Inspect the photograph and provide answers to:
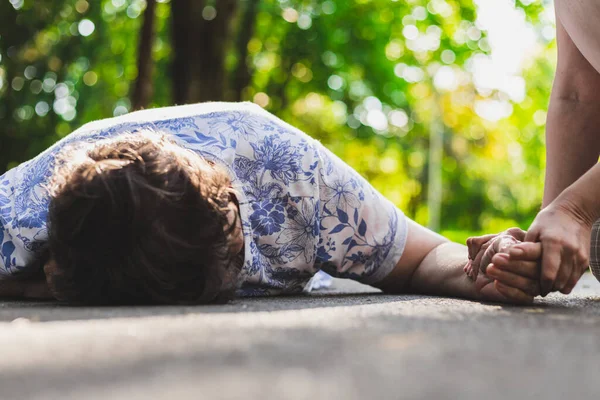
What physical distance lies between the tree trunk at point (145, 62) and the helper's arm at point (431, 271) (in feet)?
14.5

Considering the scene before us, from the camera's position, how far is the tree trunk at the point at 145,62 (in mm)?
6270

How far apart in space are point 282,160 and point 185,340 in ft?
3.30

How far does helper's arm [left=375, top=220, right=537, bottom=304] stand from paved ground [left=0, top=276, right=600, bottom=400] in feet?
1.48

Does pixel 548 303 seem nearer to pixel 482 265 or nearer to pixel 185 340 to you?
pixel 482 265

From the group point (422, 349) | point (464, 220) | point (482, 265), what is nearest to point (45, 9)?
point (482, 265)

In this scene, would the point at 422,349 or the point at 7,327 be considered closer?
the point at 422,349

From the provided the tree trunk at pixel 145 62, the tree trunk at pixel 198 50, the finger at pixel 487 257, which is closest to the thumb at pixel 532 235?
the finger at pixel 487 257

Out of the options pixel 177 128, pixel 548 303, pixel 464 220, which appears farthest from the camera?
pixel 464 220

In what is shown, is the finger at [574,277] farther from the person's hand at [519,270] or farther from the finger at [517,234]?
the finger at [517,234]

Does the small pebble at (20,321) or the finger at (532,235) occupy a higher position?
the finger at (532,235)

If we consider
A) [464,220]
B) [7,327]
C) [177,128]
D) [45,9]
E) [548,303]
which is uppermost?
[45,9]

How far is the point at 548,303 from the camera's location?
1.74 meters

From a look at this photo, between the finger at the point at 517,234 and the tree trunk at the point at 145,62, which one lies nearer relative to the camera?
the finger at the point at 517,234

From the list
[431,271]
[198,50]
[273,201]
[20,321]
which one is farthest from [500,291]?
[198,50]
